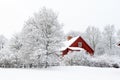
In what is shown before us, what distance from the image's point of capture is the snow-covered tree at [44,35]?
2345cm

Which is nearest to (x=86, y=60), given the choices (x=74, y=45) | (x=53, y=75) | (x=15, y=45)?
(x=15, y=45)

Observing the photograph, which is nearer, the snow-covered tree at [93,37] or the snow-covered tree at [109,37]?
the snow-covered tree at [109,37]

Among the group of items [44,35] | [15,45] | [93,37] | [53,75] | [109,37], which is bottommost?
[53,75]

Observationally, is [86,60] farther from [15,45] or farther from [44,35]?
[15,45]

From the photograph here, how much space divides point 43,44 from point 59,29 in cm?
261

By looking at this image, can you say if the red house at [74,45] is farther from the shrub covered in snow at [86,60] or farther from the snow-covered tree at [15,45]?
the snow-covered tree at [15,45]

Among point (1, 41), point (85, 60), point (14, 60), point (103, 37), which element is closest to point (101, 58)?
point (85, 60)

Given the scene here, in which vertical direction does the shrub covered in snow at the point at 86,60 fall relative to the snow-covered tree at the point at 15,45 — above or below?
below

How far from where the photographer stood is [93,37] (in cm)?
6178

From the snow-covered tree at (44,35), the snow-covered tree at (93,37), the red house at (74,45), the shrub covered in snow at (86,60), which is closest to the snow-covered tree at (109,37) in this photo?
the snow-covered tree at (93,37)

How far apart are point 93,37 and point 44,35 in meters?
39.7

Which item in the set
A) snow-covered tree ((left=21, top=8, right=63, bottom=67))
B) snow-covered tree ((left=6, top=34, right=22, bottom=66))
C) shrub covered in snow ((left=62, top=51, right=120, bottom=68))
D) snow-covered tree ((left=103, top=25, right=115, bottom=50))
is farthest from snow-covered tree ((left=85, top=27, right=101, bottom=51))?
snow-covered tree ((left=21, top=8, right=63, bottom=67))

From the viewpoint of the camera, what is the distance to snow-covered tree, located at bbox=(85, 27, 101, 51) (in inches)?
2393

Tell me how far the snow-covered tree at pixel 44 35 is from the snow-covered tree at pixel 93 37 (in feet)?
123
